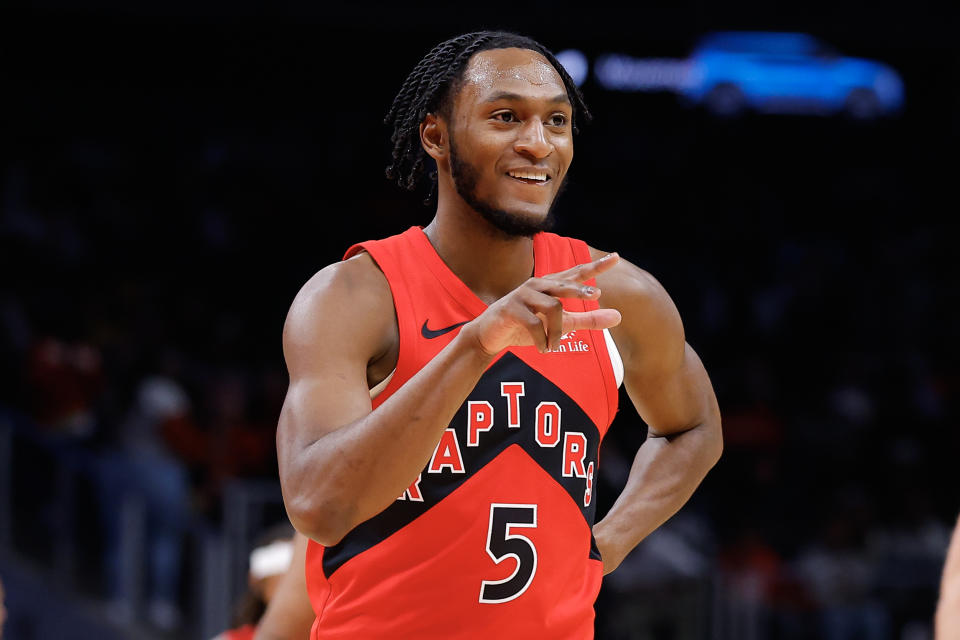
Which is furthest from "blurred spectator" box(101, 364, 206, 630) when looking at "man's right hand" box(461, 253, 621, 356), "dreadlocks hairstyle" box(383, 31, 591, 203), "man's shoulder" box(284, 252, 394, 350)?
"man's right hand" box(461, 253, 621, 356)

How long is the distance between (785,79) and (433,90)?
38.8 ft

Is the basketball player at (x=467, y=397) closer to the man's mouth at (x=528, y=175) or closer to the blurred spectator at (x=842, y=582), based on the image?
the man's mouth at (x=528, y=175)

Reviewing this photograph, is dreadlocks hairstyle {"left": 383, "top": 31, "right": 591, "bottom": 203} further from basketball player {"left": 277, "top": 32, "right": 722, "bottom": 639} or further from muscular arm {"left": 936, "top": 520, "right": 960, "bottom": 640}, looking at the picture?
muscular arm {"left": 936, "top": 520, "right": 960, "bottom": 640}

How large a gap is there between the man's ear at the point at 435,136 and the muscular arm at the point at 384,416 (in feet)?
1.93

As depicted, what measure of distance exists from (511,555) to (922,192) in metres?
14.2

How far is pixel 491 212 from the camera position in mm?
2602

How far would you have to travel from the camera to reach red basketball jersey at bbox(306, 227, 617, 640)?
2.45 metres

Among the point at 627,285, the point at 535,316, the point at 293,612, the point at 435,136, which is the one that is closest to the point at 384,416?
the point at 535,316

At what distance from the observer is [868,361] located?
12445 millimetres

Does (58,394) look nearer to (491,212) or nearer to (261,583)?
(261,583)

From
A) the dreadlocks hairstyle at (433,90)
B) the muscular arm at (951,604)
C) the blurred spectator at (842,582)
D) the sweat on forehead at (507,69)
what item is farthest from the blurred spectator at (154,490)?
the muscular arm at (951,604)

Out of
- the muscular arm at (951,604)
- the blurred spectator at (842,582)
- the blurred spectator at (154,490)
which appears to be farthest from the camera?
the blurred spectator at (842,582)

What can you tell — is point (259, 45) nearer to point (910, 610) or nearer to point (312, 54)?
point (312, 54)

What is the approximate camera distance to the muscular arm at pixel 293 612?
3193 mm
